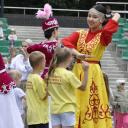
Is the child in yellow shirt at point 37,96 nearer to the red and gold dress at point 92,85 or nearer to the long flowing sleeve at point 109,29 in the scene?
the red and gold dress at point 92,85

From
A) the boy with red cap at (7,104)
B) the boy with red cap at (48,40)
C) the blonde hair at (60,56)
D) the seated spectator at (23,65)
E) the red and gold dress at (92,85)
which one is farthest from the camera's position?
the seated spectator at (23,65)

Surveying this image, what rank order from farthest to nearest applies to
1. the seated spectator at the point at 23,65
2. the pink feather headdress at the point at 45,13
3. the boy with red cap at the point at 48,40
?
the seated spectator at the point at 23,65 < the pink feather headdress at the point at 45,13 < the boy with red cap at the point at 48,40

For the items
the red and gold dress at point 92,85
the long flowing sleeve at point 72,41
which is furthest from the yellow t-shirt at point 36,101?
the long flowing sleeve at point 72,41

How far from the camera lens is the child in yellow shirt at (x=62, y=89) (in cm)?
797

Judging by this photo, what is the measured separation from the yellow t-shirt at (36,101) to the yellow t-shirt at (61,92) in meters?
0.20

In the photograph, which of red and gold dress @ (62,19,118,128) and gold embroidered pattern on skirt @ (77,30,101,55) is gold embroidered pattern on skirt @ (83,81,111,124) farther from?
gold embroidered pattern on skirt @ (77,30,101,55)

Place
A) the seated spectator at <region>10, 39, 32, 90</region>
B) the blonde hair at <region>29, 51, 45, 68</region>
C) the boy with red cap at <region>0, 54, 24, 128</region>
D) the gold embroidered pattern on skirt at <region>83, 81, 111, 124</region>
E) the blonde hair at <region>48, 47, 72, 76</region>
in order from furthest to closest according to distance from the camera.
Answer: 1. the seated spectator at <region>10, 39, 32, 90</region>
2. the gold embroidered pattern on skirt at <region>83, 81, 111, 124</region>
3. the blonde hair at <region>29, 51, 45, 68</region>
4. the blonde hair at <region>48, 47, 72, 76</region>
5. the boy with red cap at <region>0, 54, 24, 128</region>

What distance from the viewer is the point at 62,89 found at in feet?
26.3

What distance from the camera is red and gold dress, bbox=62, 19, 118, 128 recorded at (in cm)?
880

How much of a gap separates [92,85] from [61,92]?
0.96 meters

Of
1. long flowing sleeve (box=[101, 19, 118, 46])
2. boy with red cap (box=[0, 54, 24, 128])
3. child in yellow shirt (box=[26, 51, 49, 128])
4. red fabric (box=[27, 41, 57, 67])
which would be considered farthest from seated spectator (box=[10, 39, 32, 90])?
boy with red cap (box=[0, 54, 24, 128])

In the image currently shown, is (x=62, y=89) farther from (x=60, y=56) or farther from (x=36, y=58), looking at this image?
(x=36, y=58)

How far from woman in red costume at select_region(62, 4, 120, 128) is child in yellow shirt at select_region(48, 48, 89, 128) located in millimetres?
748

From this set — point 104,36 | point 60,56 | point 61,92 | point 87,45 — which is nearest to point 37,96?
point 61,92
